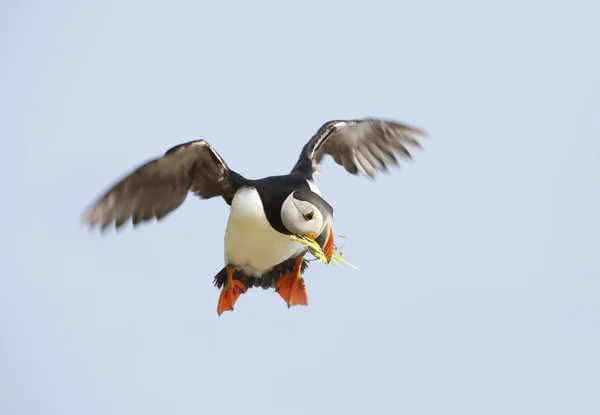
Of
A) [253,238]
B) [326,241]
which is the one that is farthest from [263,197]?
[326,241]

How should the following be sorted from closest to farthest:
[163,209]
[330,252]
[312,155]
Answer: [330,252]
[163,209]
[312,155]

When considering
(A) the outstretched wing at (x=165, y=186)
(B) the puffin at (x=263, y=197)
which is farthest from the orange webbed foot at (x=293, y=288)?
(A) the outstretched wing at (x=165, y=186)

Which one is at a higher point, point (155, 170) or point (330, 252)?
point (155, 170)

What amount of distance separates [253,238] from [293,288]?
97 cm

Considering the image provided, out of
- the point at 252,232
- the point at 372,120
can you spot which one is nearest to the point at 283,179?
the point at 252,232

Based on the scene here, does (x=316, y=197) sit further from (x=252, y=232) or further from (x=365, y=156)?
(x=365, y=156)

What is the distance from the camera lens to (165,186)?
1116 cm

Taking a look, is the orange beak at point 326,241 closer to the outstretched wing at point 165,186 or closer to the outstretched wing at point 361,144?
the outstretched wing at point 165,186

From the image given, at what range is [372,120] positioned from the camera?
1192 cm

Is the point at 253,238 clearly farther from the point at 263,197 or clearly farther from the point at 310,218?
the point at 310,218

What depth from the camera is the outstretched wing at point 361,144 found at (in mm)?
11922

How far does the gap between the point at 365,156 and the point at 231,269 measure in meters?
1.74

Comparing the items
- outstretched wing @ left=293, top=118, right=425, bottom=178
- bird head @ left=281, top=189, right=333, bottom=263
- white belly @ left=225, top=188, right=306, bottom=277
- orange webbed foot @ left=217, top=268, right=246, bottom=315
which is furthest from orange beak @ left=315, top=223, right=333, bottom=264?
orange webbed foot @ left=217, top=268, right=246, bottom=315

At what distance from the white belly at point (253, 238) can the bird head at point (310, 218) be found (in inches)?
14.5
